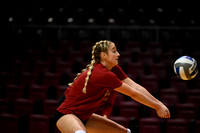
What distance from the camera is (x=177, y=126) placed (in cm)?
323

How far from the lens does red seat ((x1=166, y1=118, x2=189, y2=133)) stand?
3223 mm

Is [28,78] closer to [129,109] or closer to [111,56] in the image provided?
[129,109]

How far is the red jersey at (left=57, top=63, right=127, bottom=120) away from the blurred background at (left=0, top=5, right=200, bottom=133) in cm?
161

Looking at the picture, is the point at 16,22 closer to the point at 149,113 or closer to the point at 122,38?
the point at 122,38

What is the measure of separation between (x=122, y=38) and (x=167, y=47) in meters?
0.97

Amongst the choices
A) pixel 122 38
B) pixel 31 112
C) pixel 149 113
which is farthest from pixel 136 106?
pixel 122 38

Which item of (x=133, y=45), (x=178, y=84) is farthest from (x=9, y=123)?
(x=133, y=45)

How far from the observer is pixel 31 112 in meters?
3.61

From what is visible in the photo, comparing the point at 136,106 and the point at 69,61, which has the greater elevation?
the point at 69,61

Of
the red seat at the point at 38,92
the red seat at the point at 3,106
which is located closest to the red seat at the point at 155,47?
the red seat at the point at 38,92

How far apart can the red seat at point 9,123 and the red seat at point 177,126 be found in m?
1.98

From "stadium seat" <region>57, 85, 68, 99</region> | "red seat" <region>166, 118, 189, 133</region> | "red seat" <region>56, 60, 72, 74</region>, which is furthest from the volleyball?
→ "red seat" <region>56, 60, 72, 74</region>

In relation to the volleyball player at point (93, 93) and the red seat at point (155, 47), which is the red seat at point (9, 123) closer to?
the volleyball player at point (93, 93)

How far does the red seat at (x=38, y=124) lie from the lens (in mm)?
3330
